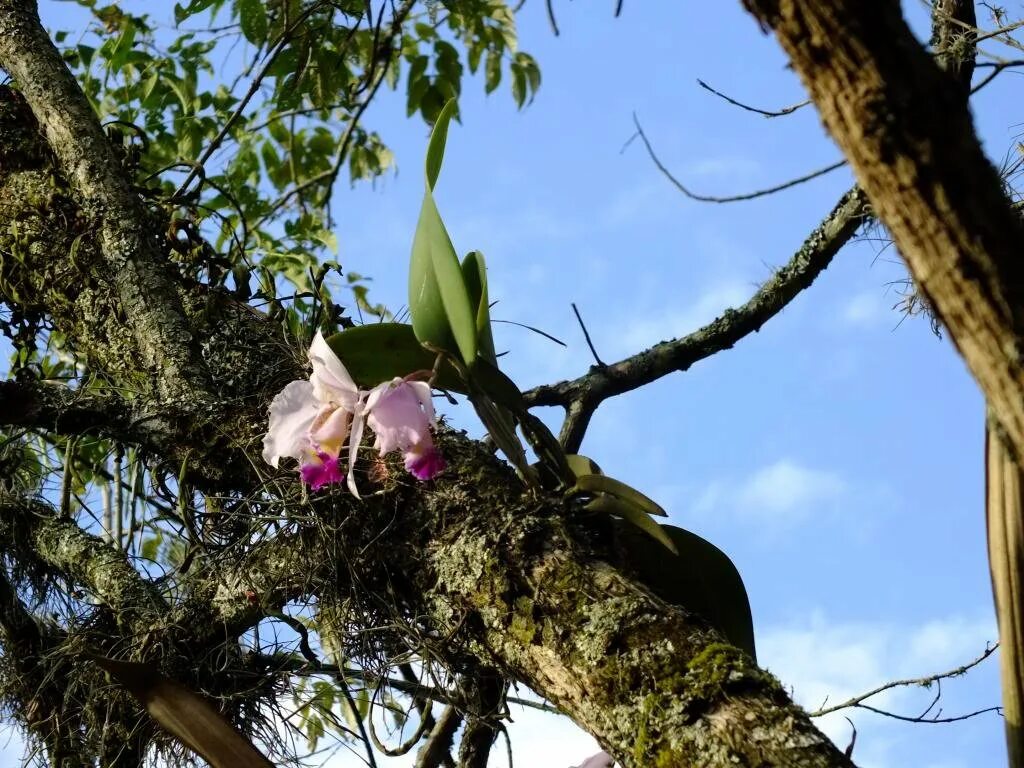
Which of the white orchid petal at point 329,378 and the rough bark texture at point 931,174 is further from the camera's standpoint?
the white orchid petal at point 329,378

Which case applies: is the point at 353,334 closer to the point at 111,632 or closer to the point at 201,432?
the point at 201,432

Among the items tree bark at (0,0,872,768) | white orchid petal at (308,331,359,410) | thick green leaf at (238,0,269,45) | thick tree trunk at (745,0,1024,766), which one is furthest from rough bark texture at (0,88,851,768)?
thick green leaf at (238,0,269,45)

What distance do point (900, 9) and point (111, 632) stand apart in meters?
1.15

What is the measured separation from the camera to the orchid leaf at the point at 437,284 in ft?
3.35

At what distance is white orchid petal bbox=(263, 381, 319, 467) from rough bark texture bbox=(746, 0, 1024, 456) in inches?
27.5

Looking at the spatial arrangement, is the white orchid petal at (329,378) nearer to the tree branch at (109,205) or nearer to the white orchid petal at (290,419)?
the white orchid petal at (290,419)

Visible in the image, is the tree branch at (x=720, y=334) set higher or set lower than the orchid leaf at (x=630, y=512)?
higher

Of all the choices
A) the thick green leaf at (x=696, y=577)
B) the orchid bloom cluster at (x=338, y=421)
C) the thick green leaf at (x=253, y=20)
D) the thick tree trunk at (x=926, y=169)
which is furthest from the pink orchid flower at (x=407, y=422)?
the thick green leaf at (x=253, y=20)

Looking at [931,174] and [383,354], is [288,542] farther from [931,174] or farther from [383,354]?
[931,174]

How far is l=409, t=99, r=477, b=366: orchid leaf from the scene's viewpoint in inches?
40.2

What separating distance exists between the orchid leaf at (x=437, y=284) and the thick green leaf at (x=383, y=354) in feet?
0.22

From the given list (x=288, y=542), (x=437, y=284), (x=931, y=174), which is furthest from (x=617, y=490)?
(x=931, y=174)

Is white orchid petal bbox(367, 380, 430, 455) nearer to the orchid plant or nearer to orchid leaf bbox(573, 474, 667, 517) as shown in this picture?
the orchid plant

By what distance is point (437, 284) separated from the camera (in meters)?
1.05
